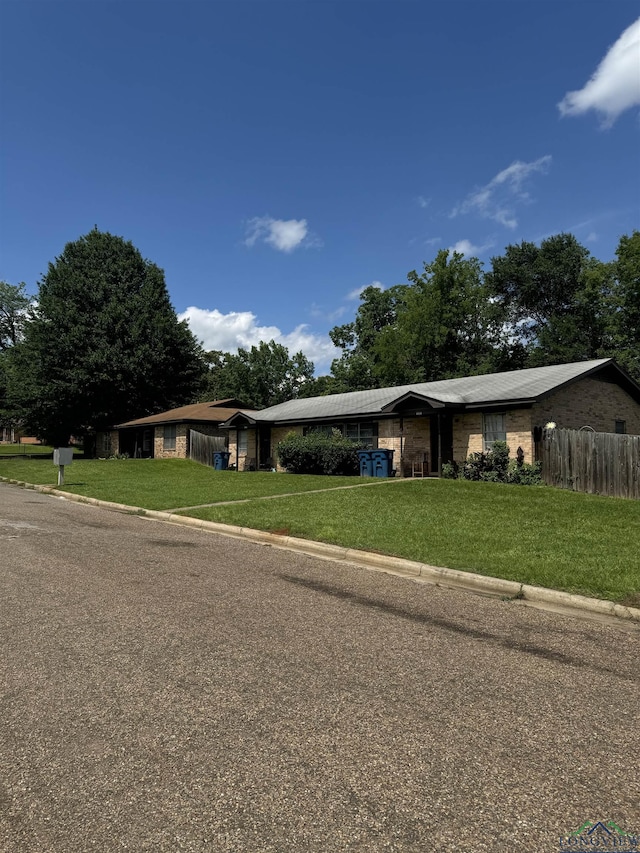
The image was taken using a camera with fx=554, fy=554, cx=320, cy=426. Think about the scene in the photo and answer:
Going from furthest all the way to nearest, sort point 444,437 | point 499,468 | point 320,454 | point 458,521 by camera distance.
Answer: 1. point 320,454
2. point 444,437
3. point 499,468
4. point 458,521

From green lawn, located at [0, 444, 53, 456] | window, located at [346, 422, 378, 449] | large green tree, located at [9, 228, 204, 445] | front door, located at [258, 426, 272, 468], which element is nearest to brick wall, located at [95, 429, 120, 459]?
large green tree, located at [9, 228, 204, 445]

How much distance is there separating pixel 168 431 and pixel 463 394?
2091 cm

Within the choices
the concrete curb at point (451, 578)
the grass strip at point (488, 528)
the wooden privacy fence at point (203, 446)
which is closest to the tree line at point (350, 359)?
the wooden privacy fence at point (203, 446)

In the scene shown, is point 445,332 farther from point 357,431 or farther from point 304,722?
point 304,722

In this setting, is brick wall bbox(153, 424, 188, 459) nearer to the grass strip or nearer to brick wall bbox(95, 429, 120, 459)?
brick wall bbox(95, 429, 120, 459)

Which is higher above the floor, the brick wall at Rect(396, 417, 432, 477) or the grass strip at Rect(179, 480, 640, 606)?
the brick wall at Rect(396, 417, 432, 477)

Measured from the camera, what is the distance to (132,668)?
406 centimetres

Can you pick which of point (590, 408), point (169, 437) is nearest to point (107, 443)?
point (169, 437)

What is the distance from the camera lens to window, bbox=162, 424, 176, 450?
35.8 meters

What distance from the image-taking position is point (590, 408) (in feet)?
71.5

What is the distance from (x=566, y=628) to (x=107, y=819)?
14.6ft

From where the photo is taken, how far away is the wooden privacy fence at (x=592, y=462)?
1570 cm

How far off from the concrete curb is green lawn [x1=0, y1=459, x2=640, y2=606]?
0.77 ft

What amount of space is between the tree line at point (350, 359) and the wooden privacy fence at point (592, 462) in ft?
83.9
